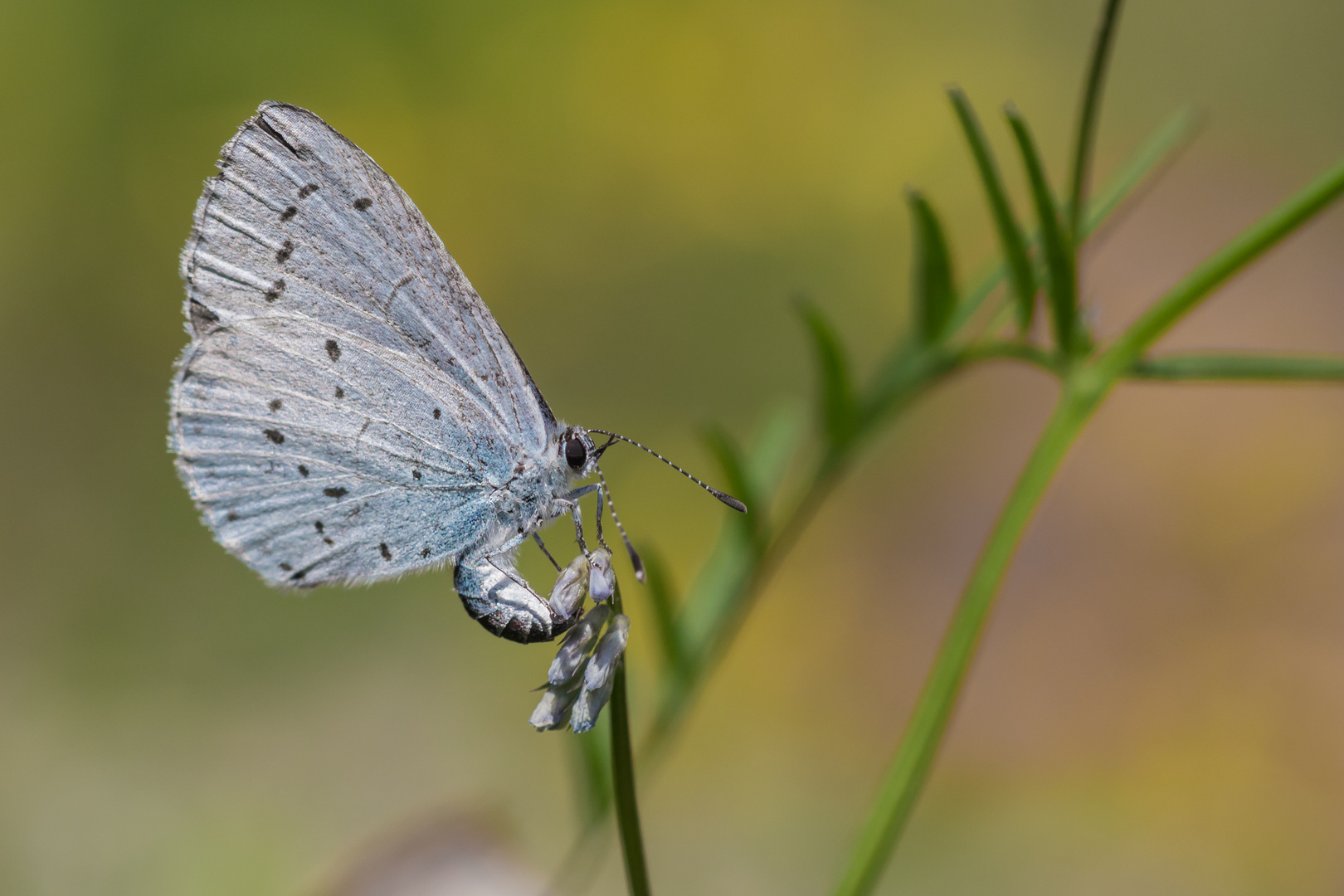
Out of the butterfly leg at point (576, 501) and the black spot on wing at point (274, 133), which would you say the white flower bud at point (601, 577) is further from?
the black spot on wing at point (274, 133)

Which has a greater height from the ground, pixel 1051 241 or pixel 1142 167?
pixel 1142 167

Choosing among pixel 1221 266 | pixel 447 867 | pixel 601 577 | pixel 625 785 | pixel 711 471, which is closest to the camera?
pixel 625 785

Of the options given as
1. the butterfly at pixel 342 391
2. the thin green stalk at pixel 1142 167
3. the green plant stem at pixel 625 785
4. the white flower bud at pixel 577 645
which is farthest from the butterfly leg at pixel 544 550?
the thin green stalk at pixel 1142 167

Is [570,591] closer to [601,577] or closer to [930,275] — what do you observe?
[601,577]

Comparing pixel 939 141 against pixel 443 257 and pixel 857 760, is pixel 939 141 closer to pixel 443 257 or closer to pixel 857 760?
pixel 857 760

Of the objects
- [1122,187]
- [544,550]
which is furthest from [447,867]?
[1122,187]

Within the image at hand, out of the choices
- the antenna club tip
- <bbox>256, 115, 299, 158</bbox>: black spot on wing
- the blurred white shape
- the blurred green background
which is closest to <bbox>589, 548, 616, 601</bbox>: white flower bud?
the antenna club tip

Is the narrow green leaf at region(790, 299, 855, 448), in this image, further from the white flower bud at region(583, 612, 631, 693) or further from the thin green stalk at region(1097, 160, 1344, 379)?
the white flower bud at region(583, 612, 631, 693)

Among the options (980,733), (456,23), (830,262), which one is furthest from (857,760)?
(456,23)
